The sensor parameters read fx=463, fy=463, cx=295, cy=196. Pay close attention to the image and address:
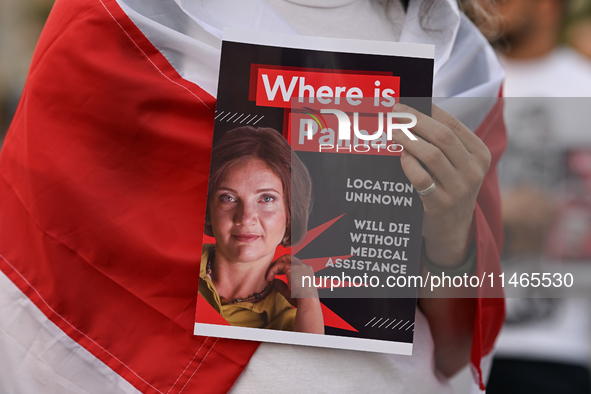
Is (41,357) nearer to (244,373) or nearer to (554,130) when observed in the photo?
(244,373)

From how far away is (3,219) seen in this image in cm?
60

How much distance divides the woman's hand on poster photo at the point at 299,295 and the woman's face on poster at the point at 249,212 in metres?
0.02

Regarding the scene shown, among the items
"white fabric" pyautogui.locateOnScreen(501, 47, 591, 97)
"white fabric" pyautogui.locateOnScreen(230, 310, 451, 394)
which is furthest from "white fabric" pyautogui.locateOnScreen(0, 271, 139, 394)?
"white fabric" pyautogui.locateOnScreen(501, 47, 591, 97)

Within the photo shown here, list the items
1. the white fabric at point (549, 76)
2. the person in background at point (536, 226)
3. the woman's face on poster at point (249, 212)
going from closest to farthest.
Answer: the woman's face on poster at point (249, 212)
the person in background at point (536, 226)
the white fabric at point (549, 76)

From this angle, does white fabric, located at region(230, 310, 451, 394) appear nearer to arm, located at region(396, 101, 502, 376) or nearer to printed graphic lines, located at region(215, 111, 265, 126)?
arm, located at region(396, 101, 502, 376)

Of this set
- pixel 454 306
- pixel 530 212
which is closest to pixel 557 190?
pixel 530 212

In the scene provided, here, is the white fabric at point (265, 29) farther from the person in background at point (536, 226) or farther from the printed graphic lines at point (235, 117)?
the person in background at point (536, 226)

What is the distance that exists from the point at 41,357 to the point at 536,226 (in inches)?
38.7

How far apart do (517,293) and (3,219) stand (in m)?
0.71

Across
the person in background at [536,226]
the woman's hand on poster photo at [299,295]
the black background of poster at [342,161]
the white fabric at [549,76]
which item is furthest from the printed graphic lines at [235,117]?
the white fabric at [549,76]

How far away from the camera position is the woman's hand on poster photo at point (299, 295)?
0.51m

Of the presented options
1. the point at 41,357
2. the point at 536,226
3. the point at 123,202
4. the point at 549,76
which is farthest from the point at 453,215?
the point at 549,76

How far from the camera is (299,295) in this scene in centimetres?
51

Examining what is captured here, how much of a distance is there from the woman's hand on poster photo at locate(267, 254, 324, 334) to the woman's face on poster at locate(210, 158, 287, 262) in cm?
2
